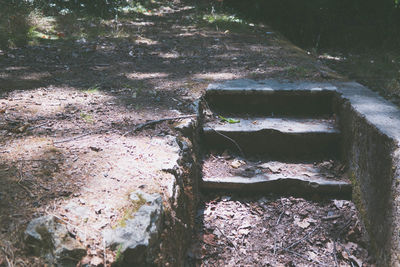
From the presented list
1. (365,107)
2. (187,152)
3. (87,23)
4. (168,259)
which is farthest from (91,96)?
(87,23)

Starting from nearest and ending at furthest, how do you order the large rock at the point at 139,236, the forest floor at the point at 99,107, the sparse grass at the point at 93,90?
the large rock at the point at 139,236 → the forest floor at the point at 99,107 → the sparse grass at the point at 93,90

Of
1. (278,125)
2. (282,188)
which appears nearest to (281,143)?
(278,125)

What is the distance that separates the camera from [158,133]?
2.39m

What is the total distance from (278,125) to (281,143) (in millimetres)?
181

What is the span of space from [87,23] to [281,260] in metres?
5.79

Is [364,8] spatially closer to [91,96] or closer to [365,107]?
[365,107]

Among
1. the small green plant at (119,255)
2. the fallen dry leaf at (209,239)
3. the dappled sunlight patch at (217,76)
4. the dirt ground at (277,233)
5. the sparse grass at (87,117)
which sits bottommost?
the fallen dry leaf at (209,239)

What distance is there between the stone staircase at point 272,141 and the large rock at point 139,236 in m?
1.14

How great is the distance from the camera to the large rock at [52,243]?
123 cm

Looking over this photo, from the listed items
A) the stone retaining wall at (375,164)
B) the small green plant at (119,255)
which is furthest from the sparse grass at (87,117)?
the stone retaining wall at (375,164)

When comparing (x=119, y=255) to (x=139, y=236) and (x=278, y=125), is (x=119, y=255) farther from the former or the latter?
(x=278, y=125)

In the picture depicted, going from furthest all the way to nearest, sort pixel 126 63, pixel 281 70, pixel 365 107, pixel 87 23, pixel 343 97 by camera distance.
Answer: pixel 87 23, pixel 126 63, pixel 281 70, pixel 343 97, pixel 365 107

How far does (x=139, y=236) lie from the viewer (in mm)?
1389

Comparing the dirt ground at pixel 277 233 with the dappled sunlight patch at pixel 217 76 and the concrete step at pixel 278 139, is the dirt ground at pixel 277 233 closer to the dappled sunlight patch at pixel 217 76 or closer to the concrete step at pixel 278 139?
the concrete step at pixel 278 139
